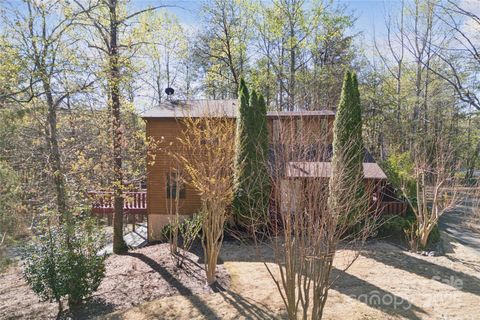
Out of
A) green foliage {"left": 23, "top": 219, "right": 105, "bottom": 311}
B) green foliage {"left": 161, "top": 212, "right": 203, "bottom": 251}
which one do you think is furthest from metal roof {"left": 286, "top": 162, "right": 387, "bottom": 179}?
green foliage {"left": 161, "top": 212, "right": 203, "bottom": 251}

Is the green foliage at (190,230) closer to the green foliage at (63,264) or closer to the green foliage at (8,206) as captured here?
the green foliage at (63,264)

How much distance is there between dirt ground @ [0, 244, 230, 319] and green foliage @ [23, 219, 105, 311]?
0.45m

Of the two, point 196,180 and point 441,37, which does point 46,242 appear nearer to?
point 196,180

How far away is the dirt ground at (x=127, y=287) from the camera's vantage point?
6.25 m

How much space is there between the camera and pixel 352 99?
10.3 m

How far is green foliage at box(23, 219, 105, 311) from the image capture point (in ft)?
19.4

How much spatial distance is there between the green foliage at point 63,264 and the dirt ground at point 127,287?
0.45 meters

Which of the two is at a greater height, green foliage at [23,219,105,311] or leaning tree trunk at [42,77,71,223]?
leaning tree trunk at [42,77,71,223]

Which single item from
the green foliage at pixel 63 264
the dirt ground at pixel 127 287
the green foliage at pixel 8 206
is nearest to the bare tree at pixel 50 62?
the green foliage at pixel 63 264

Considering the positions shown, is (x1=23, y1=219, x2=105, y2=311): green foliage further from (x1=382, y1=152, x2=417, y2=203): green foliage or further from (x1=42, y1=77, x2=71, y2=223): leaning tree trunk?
(x1=382, y1=152, x2=417, y2=203): green foliage

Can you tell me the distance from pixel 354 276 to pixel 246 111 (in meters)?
6.62

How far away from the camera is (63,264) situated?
5941 millimetres

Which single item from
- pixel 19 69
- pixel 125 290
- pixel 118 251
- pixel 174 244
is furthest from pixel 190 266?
pixel 19 69

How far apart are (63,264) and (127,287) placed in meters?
1.82
